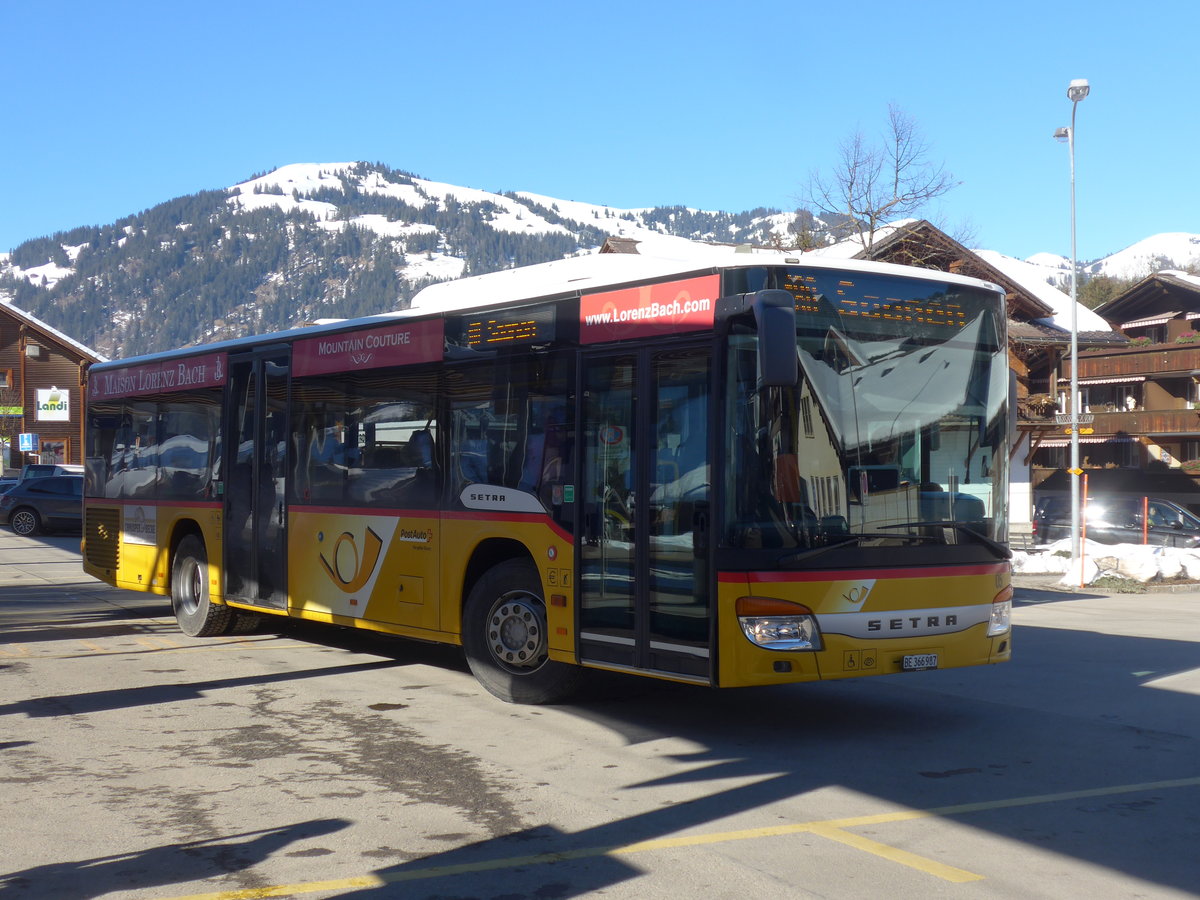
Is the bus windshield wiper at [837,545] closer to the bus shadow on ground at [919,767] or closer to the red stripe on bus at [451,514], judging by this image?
the bus shadow on ground at [919,767]

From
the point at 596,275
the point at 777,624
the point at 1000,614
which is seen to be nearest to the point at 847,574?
the point at 777,624

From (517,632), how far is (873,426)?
9.89 feet

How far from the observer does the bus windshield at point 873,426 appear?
309 inches

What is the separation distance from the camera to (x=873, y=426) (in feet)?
26.7

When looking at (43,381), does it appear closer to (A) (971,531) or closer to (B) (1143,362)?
(B) (1143,362)

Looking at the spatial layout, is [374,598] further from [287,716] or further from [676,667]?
[676,667]

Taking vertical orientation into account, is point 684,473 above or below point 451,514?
above

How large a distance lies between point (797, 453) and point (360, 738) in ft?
10.8

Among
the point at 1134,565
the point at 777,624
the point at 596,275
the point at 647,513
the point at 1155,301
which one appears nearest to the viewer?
the point at 777,624

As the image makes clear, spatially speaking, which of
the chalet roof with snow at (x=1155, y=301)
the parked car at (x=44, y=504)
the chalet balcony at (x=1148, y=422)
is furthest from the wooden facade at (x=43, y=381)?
the chalet roof with snow at (x=1155, y=301)

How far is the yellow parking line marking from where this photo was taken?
5.34m

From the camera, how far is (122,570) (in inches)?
604

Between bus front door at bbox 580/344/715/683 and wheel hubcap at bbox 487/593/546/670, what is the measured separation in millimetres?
649

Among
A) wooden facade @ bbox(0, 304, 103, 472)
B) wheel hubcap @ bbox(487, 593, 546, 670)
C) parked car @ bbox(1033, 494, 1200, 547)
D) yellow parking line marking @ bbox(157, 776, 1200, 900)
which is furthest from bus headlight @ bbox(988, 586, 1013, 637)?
wooden facade @ bbox(0, 304, 103, 472)
